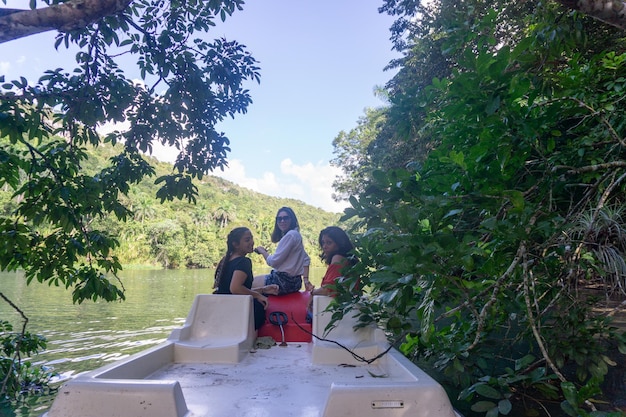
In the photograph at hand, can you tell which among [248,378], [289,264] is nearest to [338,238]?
[289,264]

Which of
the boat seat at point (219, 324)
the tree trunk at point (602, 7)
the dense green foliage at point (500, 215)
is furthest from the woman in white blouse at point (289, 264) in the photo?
the tree trunk at point (602, 7)

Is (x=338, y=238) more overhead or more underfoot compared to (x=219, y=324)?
more overhead

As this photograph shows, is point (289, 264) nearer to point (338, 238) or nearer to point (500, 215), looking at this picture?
point (338, 238)

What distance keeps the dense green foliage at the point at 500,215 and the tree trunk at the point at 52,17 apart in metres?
1.55

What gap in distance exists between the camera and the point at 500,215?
1.94m

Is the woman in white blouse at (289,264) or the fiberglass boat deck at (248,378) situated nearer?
the fiberglass boat deck at (248,378)

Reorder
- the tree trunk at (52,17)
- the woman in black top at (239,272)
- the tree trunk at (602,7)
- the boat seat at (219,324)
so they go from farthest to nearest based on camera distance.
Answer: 1. the woman in black top at (239,272)
2. the boat seat at (219,324)
3. the tree trunk at (52,17)
4. the tree trunk at (602,7)

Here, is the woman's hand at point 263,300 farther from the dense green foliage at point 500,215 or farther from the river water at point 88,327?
the river water at point 88,327

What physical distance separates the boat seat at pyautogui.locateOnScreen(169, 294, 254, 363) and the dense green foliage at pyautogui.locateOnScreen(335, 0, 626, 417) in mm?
1044

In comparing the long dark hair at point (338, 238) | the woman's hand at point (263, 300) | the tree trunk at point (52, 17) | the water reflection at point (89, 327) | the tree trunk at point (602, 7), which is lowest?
the water reflection at point (89, 327)

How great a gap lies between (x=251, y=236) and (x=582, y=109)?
8.20 ft

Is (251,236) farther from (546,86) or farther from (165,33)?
(546,86)

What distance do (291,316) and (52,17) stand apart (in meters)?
2.75

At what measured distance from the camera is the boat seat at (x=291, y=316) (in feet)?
11.9
